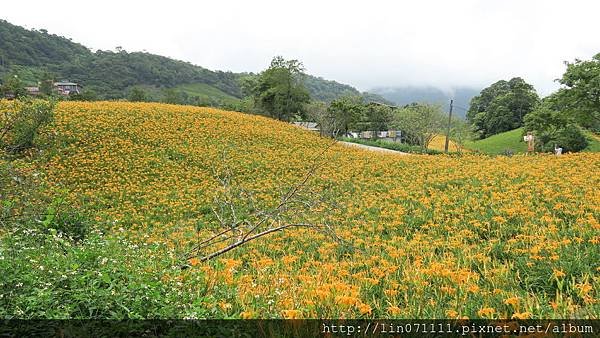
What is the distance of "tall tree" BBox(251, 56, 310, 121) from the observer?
1462 inches

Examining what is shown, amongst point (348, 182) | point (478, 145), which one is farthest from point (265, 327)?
point (478, 145)

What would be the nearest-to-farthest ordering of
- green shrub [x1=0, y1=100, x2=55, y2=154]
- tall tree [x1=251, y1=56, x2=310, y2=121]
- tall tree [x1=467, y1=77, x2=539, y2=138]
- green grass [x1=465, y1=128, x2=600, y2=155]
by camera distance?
green shrub [x1=0, y1=100, x2=55, y2=154] < tall tree [x1=251, y1=56, x2=310, y2=121] < green grass [x1=465, y1=128, x2=600, y2=155] < tall tree [x1=467, y1=77, x2=539, y2=138]

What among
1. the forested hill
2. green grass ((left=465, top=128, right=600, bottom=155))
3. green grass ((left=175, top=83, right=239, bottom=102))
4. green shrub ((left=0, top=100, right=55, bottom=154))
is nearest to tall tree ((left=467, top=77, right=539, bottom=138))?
green grass ((left=465, top=128, right=600, bottom=155))

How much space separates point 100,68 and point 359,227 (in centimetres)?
8363

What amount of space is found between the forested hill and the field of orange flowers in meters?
45.4

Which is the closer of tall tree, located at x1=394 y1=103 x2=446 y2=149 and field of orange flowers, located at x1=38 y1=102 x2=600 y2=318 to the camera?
field of orange flowers, located at x1=38 y1=102 x2=600 y2=318

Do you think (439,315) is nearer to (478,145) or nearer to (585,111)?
(585,111)

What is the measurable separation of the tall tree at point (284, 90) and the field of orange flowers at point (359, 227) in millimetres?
16898

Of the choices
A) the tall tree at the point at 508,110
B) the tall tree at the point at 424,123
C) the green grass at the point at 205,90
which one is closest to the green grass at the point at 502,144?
the tall tree at the point at 424,123

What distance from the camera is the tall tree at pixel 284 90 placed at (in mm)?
37125

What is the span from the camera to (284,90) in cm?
3716

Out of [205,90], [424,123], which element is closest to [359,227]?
[424,123]

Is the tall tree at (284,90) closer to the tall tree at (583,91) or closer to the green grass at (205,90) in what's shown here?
the tall tree at (583,91)

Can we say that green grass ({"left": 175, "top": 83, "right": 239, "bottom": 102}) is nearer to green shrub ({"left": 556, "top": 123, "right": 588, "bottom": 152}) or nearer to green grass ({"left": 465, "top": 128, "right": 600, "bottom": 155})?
green grass ({"left": 465, "top": 128, "right": 600, "bottom": 155})
